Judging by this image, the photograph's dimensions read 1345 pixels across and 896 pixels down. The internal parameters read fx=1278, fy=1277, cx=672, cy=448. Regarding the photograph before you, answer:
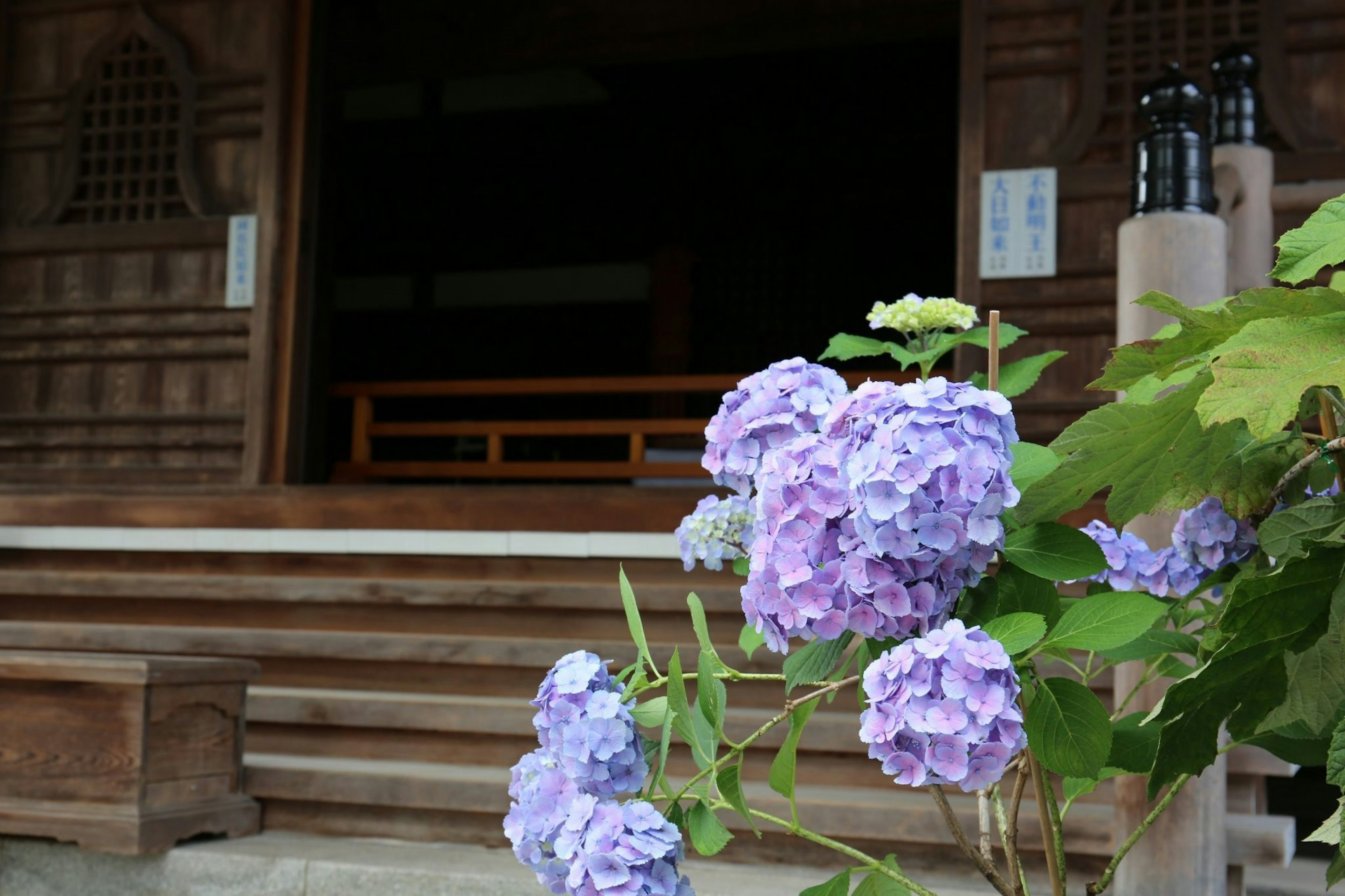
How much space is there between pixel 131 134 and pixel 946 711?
6.26 metres

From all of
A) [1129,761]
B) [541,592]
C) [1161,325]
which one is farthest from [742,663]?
[1129,761]

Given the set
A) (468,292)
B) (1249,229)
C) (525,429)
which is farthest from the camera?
(468,292)

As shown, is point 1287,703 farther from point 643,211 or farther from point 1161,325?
point 643,211

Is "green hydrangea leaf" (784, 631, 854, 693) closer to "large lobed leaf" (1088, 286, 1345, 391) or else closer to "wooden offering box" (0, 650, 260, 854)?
"large lobed leaf" (1088, 286, 1345, 391)

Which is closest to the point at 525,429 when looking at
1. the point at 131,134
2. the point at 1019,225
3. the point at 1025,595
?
the point at 131,134

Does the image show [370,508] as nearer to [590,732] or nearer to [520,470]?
[520,470]

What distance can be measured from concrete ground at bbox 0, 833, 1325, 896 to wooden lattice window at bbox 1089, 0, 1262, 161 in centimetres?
278

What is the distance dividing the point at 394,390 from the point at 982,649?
6.89 m

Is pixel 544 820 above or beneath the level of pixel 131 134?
beneath

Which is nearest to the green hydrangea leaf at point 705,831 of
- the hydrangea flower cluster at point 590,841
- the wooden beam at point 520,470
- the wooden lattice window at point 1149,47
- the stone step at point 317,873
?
the hydrangea flower cluster at point 590,841

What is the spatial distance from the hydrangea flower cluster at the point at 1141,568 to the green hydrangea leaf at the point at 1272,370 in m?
0.39

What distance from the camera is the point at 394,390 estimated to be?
290 inches

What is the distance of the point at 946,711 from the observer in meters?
0.71

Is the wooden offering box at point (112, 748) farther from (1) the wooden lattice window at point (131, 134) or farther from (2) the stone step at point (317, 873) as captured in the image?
(1) the wooden lattice window at point (131, 134)
